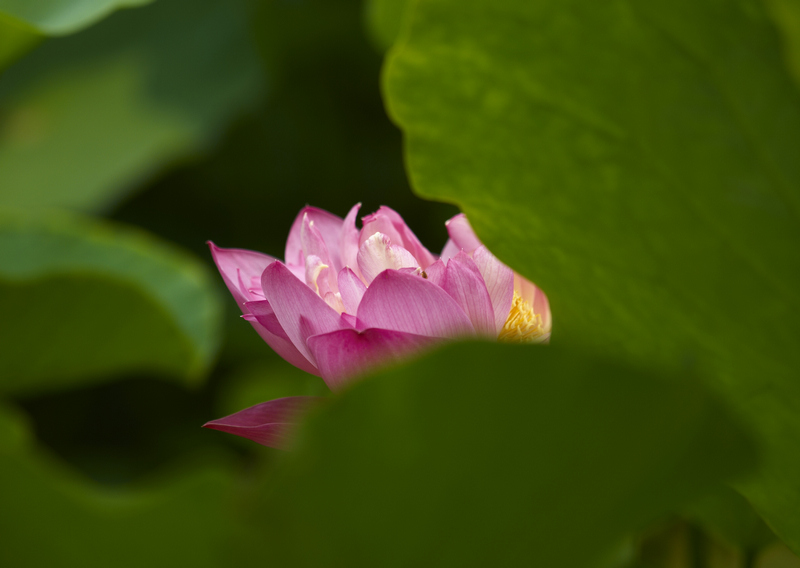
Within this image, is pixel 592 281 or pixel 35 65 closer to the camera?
pixel 592 281

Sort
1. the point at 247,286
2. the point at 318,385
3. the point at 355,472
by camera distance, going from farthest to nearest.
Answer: the point at 318,385 < the point at 247,286 < the point at 355,472

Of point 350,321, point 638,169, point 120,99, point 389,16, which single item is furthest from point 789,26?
point 120,99

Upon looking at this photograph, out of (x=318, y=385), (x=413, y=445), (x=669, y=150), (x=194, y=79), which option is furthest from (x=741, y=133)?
(x=194, y=79)

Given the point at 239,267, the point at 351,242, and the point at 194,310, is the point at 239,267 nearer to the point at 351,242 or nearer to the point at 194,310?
the point at 351,242

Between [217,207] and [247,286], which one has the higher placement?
[247,286]

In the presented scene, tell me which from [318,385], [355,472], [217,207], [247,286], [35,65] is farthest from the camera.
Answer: [217,207]

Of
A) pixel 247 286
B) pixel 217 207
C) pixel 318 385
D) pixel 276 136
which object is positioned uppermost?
pixel 247 286

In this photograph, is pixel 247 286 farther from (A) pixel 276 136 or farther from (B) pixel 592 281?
(A) pixel 276 136

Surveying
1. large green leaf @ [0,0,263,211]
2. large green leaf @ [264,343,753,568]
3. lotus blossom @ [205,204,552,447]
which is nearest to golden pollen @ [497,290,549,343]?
lotus blossom @ [205,204,552,447]
